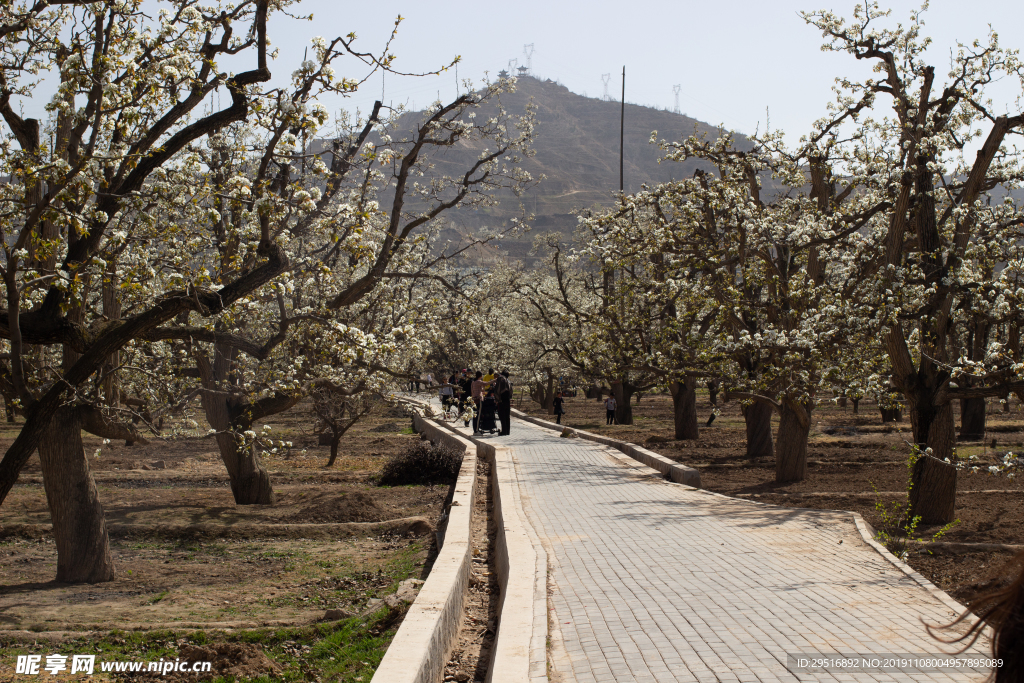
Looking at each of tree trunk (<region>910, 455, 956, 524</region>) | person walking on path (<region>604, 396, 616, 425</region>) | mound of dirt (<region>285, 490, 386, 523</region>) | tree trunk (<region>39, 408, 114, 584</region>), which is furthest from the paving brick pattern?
person walking on path (<region>604, 396, 616, 425</region>)

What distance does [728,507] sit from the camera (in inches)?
403

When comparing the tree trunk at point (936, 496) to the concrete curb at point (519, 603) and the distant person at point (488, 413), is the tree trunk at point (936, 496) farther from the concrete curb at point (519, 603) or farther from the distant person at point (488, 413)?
the distant person at point (488, 413)

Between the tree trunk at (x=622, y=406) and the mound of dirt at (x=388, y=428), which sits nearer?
the tree trunk at (x=622, y=406)

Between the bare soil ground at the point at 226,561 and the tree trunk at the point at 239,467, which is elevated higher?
the tree trunk at the point at 239,467

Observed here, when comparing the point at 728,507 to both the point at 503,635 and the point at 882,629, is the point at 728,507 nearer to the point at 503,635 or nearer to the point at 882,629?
the point at 882,629

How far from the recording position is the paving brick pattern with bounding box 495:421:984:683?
449 centimetres

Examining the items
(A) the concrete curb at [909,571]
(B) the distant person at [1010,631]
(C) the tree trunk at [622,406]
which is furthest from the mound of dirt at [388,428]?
(B) the distant person at [1010,631]

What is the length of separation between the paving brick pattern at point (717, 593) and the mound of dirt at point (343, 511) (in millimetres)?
3321

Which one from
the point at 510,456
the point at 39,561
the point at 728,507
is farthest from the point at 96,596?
the point at 510,456

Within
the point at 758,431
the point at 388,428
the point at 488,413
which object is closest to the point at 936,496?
the point at 758,431

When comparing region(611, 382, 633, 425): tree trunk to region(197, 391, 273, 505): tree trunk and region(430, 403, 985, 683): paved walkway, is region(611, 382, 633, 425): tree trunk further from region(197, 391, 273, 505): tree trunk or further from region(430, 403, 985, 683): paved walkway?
region(430, 403, 985, 683): paved walkway

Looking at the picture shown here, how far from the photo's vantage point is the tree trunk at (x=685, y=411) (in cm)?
2264

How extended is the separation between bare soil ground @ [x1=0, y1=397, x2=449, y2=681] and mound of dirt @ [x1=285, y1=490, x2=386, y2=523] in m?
0.03

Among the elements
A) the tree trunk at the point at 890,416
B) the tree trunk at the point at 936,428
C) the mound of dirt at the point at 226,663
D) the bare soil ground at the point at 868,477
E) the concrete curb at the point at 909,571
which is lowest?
the mound of dirt at the point at 226,663
